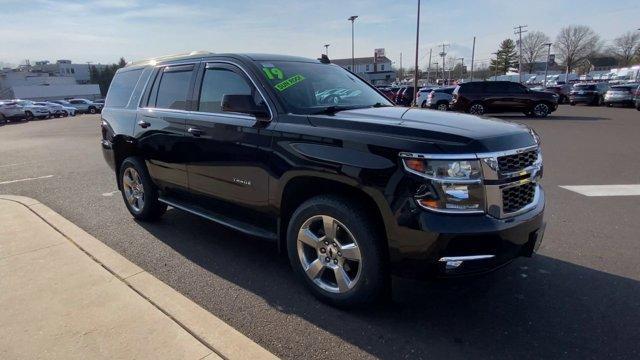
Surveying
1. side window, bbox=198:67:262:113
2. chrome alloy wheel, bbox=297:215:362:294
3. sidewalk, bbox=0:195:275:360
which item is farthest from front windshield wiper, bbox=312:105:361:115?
sidewalk, bbox=0:195:275:360

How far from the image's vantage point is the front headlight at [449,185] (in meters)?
2.79

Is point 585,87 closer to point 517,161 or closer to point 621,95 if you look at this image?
point 621,95

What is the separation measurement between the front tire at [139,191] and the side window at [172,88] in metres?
0.81

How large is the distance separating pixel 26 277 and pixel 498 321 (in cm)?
389

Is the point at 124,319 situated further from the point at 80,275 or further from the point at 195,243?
the point at 195,243

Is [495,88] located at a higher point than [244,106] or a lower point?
lower

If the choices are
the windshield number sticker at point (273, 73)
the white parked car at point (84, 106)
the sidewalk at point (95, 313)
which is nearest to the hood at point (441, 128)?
the windshield number sticker at point (273, 73)

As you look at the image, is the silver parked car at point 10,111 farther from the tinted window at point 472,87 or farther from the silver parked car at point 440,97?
the tinted window at point 472,87

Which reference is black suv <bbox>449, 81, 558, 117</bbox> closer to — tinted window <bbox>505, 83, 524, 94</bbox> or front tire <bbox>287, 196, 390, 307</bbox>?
tinted window <bbox>505, 83, 524, 94</bbox>

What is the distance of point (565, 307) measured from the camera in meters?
3.36

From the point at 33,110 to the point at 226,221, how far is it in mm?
39408

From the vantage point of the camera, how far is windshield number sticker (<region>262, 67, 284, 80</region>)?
391cm

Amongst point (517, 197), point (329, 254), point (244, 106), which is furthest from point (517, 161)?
point (244, 106)

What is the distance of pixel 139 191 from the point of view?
552cm
